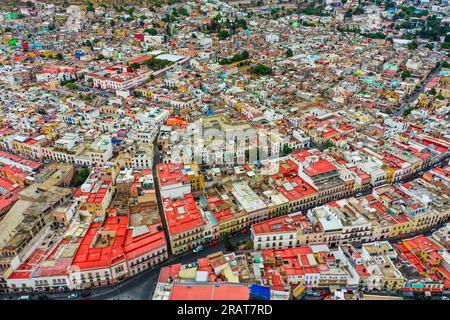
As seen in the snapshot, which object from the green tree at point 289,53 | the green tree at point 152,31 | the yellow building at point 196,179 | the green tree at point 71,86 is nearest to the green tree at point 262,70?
the green tree at point 289,53

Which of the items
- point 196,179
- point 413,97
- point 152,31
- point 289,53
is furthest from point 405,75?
point 152,31

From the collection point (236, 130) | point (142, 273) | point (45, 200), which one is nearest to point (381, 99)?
point (236, 130)

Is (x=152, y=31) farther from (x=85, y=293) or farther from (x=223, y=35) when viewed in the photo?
(x=85, y=293)

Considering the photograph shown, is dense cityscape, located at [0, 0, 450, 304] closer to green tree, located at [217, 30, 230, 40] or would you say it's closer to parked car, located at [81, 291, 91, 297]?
parked car, located at [81, 291, 91, 297]

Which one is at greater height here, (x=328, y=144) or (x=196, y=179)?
(x=196, y=179)

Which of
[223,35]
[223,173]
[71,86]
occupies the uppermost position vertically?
[223,35]

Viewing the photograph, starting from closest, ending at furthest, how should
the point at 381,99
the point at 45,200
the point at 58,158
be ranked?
1. the point at 45,200
2. the point at 58,158
3. the point at 381,99

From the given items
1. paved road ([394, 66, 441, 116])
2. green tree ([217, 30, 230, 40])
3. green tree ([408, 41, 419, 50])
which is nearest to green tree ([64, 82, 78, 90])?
green tree ([217, 30, 230, 40])
